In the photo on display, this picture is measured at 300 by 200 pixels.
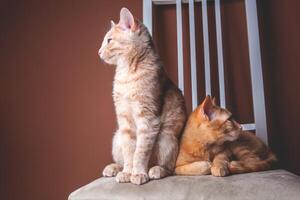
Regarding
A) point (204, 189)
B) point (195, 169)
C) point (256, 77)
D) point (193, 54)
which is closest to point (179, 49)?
point (193, 54)

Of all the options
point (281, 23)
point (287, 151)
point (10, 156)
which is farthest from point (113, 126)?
point (281, 23)

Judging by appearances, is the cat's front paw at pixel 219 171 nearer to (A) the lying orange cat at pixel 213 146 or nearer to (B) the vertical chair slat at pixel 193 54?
(A) the lying orange cat at pixel 213 146

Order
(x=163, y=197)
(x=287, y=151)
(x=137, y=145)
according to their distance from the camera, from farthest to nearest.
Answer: (x=287, y=151), (x=137, y=145), (x=163, y=197)

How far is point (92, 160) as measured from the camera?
124cm

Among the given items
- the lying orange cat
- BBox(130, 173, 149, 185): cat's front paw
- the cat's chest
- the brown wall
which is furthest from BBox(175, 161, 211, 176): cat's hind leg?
the brown wall

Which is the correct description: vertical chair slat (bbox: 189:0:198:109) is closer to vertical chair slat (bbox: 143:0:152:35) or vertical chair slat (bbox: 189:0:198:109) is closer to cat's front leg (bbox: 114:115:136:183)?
vertical chair slat (bbox: 143:0:152:35)

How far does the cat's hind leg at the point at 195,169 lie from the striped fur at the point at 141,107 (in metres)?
0.03

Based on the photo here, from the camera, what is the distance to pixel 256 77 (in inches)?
43.9

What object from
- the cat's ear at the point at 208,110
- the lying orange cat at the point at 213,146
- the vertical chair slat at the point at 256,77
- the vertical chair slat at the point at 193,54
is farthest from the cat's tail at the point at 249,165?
the vertical chair slat at the point at 193,54

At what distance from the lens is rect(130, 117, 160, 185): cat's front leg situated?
0.76 m

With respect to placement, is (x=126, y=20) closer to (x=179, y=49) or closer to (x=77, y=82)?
(x=179, y=49)

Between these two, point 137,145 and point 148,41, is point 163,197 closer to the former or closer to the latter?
point 137,145

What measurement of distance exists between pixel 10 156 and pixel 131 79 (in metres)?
0.70

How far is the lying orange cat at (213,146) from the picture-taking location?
0.81 m
